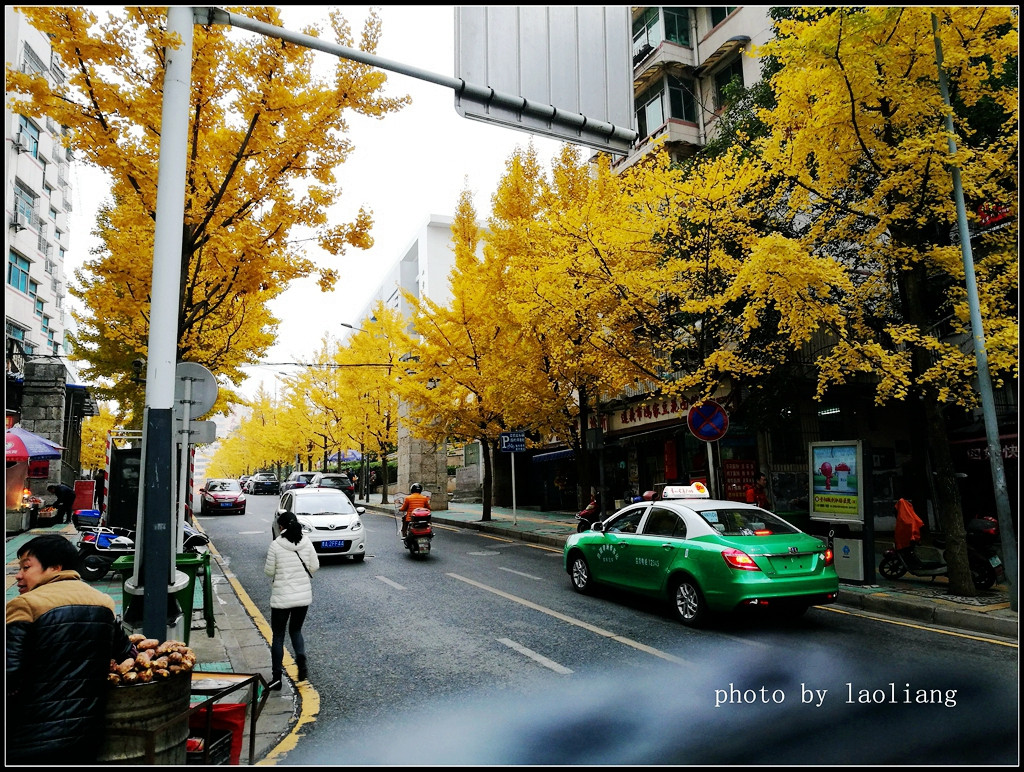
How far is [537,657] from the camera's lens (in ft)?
22.3

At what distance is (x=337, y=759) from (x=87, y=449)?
3974 cm

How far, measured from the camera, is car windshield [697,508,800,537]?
7947 millimetres

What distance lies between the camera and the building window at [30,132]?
31320 millimetres

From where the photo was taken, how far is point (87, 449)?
3669 cm

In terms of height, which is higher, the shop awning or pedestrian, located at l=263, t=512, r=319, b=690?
the shop awning

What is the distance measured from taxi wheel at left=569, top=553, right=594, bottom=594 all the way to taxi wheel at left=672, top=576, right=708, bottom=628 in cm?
200

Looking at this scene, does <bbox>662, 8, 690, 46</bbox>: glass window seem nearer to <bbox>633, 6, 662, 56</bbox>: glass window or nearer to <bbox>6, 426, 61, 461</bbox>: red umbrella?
<bbox>633, 6, 662, 56</bbox>: glass window

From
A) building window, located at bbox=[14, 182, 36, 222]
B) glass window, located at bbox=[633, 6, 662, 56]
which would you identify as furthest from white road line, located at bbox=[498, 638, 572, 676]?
building window, located at bbox=[14, 182, 36, 222]

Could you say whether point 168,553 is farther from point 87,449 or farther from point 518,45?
point 87,449

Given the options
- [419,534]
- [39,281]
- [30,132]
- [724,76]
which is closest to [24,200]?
[30,132]

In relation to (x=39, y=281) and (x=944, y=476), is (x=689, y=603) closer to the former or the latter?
(x=944, y=476)

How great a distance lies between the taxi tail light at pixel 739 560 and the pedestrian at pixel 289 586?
15.1ft

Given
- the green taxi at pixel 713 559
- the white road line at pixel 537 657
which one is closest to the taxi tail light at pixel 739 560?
the green taxi at pixel 713 559

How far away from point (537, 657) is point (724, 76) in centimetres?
2287
